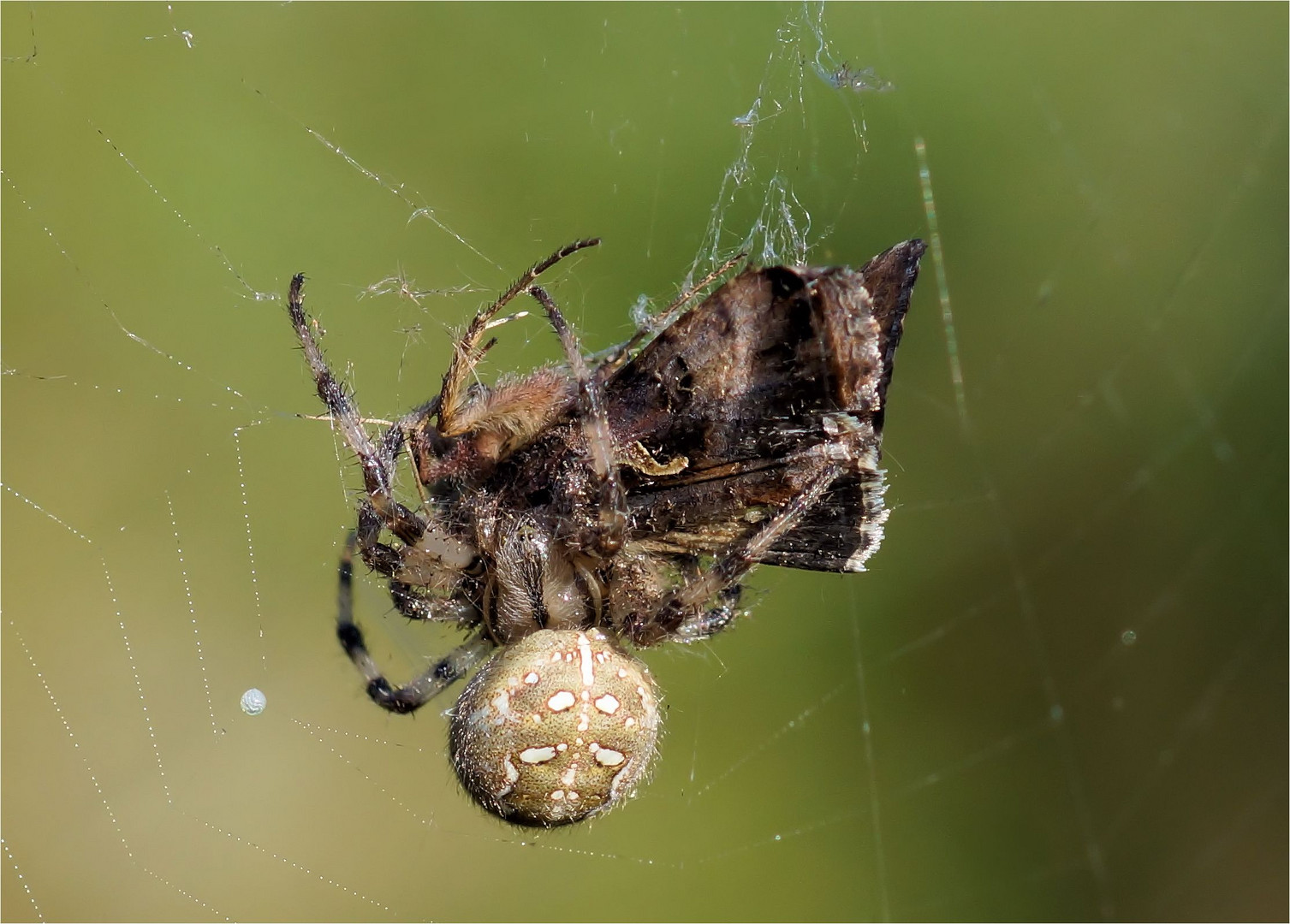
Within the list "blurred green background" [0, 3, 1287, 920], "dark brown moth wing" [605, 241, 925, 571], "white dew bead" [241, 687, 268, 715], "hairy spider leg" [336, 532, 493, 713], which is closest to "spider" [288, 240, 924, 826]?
"dark brown moth wing" [605, 241, 925, 571]

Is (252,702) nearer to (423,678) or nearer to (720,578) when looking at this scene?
(423,678)

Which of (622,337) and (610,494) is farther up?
(622,337)

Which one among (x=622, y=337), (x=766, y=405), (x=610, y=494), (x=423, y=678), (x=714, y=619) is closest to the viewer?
(x=766, y=405)

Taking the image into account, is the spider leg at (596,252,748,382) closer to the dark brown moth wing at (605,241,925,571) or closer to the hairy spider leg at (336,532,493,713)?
the dark brown moth wing at (605,241,925,571)

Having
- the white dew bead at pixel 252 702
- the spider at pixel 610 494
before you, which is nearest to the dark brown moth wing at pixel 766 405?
the spider at pixel 610 494

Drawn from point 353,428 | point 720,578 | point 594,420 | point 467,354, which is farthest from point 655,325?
point 353,428

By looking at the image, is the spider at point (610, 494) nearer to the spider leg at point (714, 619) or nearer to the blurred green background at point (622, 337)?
the spider leg at point (714, 619)
